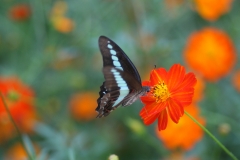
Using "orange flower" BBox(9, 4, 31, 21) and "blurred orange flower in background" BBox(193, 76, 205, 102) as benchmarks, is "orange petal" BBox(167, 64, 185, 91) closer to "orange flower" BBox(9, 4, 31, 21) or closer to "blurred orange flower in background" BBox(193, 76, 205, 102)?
"blurred orange flower in background" BBox(193, 76, 205, 102)

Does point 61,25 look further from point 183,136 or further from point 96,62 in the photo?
point 183,136

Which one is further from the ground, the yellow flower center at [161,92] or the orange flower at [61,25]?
the orange flower at [61,25]

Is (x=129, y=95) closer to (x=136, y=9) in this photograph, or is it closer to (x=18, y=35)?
(x=136, y=9)

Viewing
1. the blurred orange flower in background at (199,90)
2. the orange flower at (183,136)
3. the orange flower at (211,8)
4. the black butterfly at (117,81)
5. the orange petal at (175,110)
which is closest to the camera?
the orange petal at (175,110)

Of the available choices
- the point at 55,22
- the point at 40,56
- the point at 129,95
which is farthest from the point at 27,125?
the point at 129,95

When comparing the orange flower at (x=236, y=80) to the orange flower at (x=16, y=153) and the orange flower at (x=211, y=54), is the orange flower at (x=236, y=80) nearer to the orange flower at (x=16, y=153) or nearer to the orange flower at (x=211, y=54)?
the orange flower at (x=211, y=54)

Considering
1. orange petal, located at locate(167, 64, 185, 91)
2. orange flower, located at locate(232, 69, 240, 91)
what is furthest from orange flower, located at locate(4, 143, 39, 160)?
orange petal, located at locate(167, 64, 185, 91)

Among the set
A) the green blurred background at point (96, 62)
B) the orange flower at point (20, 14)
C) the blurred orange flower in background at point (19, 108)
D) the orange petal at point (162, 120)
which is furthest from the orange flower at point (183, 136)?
the orange flower at point (20, 14)
